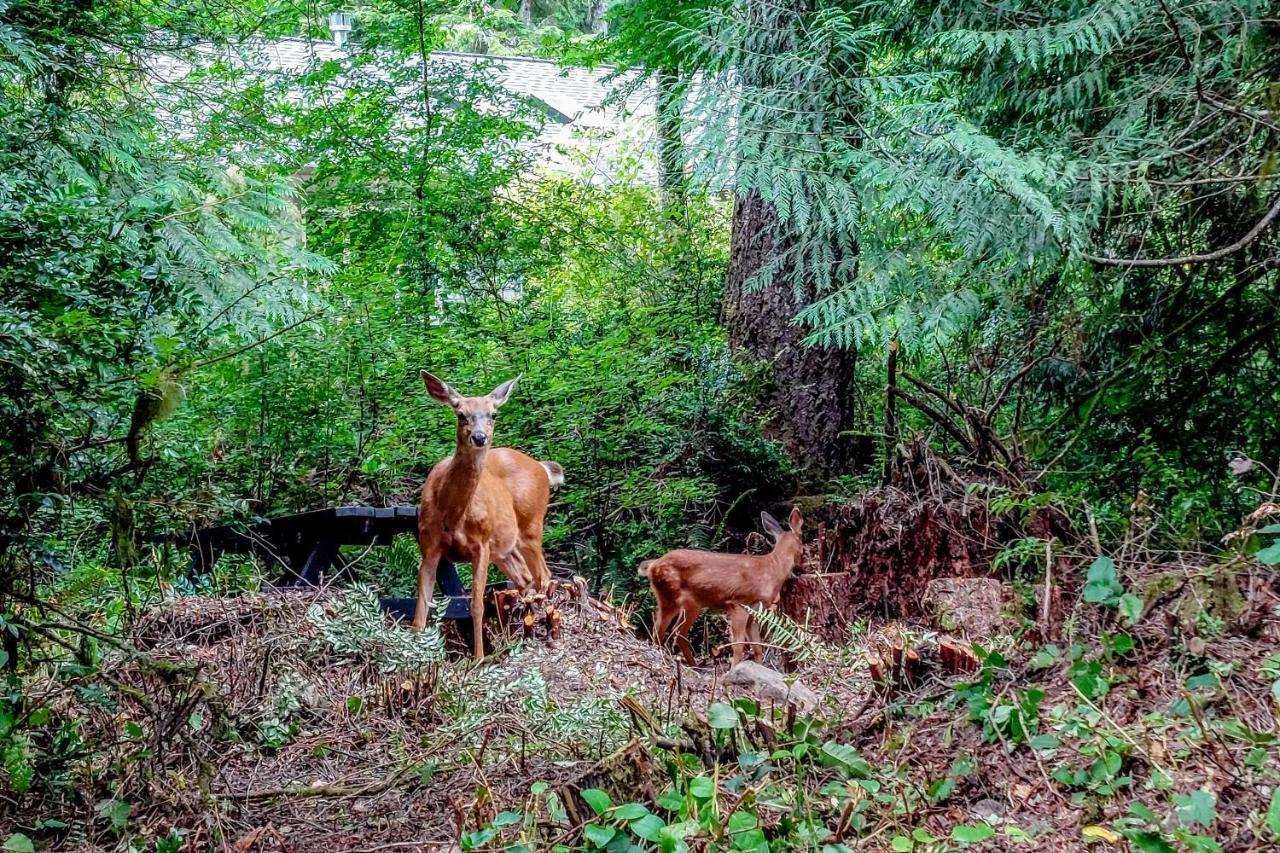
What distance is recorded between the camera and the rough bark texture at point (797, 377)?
8914 millimetres

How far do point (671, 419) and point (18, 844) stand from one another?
5.68m

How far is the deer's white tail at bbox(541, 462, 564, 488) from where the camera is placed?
7351 millimetres

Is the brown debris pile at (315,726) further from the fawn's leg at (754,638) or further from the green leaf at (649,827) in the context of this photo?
the fawn's leg at (754,638)

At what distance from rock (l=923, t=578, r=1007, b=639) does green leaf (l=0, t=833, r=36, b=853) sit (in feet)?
12.3

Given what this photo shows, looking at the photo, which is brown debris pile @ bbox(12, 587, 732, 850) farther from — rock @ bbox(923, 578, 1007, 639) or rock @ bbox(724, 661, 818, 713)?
rock @ bbox(923, 578, 1007, 639)

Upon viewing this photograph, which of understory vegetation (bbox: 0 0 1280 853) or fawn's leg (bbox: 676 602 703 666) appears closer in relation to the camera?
understory vegetation (bbox: 0 0 1280 853)

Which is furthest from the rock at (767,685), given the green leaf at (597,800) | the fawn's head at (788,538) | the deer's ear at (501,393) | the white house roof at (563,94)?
the white house roof at (563,94)

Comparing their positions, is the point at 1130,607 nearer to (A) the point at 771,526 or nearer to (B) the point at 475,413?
(B) the point at 475,413

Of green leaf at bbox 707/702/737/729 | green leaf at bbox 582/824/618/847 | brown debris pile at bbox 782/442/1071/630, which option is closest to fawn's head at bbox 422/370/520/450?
brown debris pile at bbox 782/442/1071/630

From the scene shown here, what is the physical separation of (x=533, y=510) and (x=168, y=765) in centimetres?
328

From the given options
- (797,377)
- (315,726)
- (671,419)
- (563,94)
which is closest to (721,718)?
(315,726)

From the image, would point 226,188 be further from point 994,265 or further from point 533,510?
point 994,265

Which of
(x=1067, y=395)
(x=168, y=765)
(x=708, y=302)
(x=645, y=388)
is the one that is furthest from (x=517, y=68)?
(x=168, y=765)

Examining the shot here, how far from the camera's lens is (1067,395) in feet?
23.7
